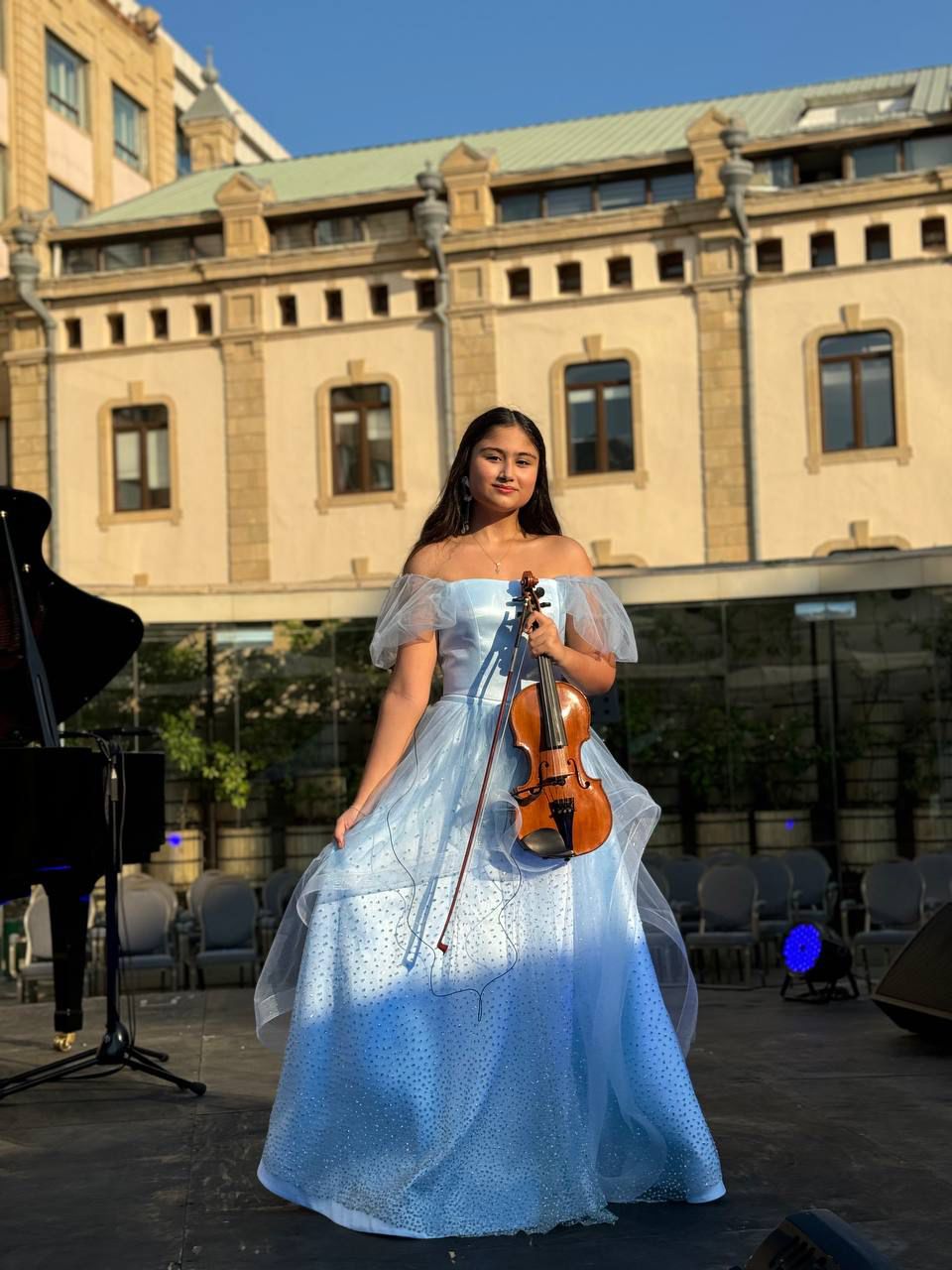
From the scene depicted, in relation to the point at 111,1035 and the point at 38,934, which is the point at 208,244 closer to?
the point at 38,934

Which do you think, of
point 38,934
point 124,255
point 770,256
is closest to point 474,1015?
point 38,934

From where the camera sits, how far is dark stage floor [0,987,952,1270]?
369cm

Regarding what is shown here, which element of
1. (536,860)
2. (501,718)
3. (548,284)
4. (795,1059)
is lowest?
(795,1059)

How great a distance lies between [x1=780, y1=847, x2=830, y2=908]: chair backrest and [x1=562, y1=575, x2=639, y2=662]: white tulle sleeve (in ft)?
25.1

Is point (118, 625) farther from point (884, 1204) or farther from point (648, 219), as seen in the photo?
point (648, 219)

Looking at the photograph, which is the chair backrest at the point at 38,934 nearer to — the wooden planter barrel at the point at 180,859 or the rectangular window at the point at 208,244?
the wooden planter barrel at the point at 180,859

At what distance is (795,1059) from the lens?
22.2 feet

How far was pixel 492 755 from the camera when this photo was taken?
3.93 m

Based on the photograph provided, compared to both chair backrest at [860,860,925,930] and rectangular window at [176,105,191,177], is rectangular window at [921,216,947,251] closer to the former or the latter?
chair backrest at [860,860,925,930]

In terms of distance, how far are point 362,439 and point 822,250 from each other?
22.9ft

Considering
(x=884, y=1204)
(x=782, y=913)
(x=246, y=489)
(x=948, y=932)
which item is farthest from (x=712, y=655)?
(x=246, y=489)

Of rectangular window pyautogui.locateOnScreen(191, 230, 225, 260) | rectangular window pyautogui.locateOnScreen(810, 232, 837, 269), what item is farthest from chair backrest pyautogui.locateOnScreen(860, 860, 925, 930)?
Answer: rectangular window pyautogui.locateOnScreen(191, 230, 225, 260)

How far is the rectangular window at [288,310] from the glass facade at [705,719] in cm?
1072

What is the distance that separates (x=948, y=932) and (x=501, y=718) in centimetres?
354
